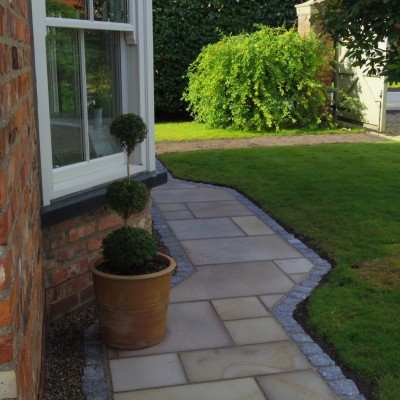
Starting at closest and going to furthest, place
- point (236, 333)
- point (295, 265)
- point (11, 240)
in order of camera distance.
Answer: point (11, 240)
point (236, 333)
point (295, 265)

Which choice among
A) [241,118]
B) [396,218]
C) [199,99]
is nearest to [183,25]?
[199,99]

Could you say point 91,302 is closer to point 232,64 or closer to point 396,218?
point 396,218

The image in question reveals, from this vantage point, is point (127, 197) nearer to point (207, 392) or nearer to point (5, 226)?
point (207, 392)

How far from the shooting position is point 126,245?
3.31m

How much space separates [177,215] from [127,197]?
10.1 feet

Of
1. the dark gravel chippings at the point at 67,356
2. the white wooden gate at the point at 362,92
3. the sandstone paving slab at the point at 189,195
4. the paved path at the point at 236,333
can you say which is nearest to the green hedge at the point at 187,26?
the white wooden gate at the point at 362,92

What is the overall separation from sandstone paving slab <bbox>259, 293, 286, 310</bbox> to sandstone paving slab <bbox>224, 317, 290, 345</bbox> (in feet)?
0.73

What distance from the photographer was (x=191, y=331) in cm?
370

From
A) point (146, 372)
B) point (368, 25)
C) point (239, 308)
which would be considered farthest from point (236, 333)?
point (368, 25)

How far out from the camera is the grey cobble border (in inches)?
119

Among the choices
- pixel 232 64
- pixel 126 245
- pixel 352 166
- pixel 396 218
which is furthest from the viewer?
pixel 232 64

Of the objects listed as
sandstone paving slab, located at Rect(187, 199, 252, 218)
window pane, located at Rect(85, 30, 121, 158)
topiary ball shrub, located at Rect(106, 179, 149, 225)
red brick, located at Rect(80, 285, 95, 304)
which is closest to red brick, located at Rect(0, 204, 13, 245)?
topiary ball shrub, located at Rect(106, 179, 149, 225)

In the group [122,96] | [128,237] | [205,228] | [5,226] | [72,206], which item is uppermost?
[122,96]

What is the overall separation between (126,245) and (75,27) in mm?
1438
